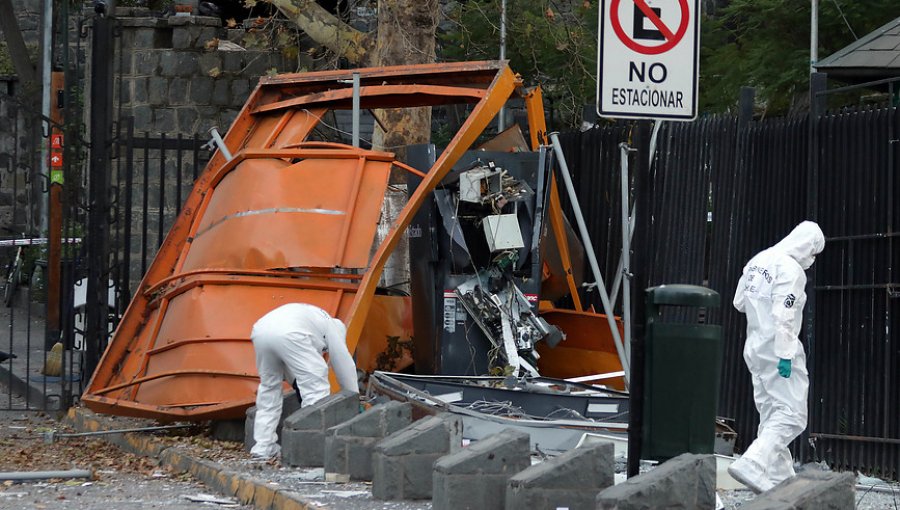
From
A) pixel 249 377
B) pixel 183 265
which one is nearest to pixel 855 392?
pixel 249 377

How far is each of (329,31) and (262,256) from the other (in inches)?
246

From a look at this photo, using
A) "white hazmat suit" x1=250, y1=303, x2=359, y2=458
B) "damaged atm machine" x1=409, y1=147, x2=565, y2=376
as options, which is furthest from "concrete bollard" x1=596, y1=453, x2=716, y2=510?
"damaged atm machine" x1=409, y1=147, x2=565, y2=376

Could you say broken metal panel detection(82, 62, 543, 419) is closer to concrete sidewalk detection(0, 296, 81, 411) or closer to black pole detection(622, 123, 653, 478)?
concrete sidewalk detection(0, 296, 81, 411)

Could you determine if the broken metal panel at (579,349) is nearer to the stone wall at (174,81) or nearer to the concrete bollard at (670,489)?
the concrete bollard at (670,489)

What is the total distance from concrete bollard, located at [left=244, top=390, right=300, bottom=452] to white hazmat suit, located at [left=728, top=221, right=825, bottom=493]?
3394 mm

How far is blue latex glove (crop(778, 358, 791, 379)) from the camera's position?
28.7 feet

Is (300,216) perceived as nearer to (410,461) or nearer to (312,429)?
(312,429)

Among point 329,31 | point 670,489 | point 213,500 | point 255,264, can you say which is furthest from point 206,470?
point 329,31

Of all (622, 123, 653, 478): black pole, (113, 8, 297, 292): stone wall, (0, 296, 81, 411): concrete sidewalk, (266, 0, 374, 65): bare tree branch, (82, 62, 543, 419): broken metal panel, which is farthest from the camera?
(113, 8, 297, 292): stone wall

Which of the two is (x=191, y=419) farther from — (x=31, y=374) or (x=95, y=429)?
(x=31, y=374)

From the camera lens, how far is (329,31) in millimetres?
17234

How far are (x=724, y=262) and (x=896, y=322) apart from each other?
5.27ft

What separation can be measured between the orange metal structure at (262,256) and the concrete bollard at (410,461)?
2.83 m

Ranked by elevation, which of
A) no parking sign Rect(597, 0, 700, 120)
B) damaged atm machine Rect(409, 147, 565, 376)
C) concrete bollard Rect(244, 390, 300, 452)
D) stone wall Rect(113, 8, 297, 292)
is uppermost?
stone wall Rect(113, 8, 297, 292)
